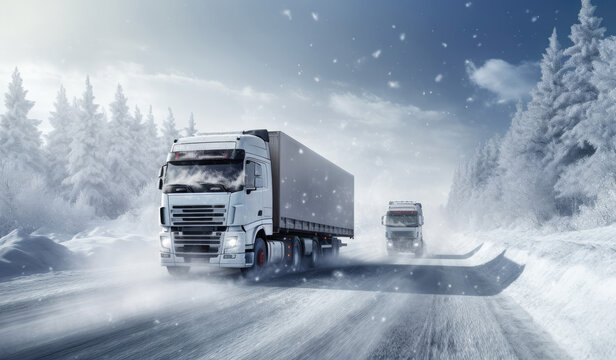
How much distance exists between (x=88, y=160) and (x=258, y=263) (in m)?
35.9

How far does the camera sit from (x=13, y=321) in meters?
5.91

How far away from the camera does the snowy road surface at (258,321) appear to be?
15.2 feet

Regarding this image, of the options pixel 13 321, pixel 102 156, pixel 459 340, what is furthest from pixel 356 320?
pixel 102 156

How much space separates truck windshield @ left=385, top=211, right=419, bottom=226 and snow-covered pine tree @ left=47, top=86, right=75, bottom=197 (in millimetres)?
35127

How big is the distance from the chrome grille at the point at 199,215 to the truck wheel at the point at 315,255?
22.4ft

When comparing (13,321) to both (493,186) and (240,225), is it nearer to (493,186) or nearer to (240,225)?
(240,225)

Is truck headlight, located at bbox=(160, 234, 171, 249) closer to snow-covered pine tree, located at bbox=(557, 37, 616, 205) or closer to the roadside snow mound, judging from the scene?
the roadside snow mound

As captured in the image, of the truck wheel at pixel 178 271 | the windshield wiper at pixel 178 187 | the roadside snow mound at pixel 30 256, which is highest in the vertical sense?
the windshield wiper at pixel 178 187

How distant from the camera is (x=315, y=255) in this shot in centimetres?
1709

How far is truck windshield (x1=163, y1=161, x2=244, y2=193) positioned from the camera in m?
10.7

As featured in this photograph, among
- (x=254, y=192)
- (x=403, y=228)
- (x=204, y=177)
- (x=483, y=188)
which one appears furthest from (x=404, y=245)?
(x=483, y=188)

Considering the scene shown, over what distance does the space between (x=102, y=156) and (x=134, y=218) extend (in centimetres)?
1170

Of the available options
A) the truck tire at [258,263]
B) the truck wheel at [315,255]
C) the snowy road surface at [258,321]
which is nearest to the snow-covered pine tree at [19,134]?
the truck wheel at [315,255]

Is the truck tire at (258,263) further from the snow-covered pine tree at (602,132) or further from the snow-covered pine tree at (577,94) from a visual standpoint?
the snow-covered pine tree at (577,94)
